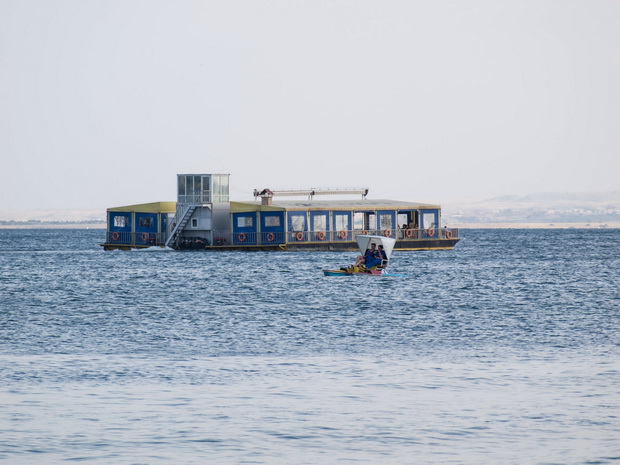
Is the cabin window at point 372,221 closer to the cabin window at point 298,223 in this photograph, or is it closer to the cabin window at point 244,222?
the cabin window at point 298,223

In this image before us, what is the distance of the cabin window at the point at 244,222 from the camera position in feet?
352

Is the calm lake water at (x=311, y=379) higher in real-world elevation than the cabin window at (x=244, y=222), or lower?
lower

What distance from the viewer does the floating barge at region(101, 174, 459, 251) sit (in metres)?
107

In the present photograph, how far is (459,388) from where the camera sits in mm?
26891

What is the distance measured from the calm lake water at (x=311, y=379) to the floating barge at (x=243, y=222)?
47.0m

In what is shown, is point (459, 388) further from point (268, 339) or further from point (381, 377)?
point (268, 339)

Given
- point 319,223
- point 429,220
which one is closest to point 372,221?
point 429,220

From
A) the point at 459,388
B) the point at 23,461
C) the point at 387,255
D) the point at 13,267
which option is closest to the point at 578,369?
the point at 459,388

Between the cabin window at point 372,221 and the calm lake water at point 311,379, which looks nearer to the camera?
the calm lake water at point 311,379

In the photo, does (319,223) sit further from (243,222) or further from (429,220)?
(429,220)

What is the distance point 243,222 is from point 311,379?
79.8 metres

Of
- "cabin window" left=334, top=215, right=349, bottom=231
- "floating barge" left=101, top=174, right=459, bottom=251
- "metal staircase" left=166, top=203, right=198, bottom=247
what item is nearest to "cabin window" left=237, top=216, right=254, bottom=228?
"floating barge" left=101, top=174, right=459, bottom=251

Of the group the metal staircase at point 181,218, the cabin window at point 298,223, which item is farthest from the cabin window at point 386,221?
the metal staircase at point 181,218

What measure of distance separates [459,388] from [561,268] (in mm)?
71803
